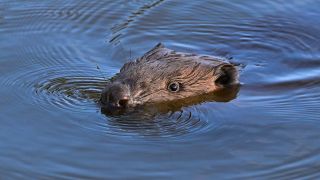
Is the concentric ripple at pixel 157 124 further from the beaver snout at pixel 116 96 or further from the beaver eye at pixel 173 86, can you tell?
the beaver eye at pixel 173 86

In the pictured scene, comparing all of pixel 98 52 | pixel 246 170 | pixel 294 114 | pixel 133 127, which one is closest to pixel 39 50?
pixel 98 52

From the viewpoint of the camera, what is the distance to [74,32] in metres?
7.89

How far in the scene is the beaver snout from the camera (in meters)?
5.91

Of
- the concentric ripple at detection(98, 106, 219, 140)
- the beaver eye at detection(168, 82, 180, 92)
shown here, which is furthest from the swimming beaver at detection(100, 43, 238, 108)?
the concentric ripple at detection(98, 106, 219, 140)

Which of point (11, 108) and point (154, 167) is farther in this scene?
point (11, 108)

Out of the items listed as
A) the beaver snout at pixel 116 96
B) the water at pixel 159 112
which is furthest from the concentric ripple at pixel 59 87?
the beaver snout at pixel 116 96

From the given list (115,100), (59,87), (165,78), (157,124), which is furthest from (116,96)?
(59,87)

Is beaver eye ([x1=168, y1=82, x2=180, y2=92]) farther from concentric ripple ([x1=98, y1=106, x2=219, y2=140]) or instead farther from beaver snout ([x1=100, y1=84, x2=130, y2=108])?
beaver snout ([x1=100, y1=84, x2=130, y2=108])

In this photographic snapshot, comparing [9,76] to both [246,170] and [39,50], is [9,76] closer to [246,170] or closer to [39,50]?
[39,50]

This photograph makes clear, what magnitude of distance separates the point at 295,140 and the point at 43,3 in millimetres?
3857

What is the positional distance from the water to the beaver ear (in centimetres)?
13

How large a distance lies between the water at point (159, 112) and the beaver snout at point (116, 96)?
106mm

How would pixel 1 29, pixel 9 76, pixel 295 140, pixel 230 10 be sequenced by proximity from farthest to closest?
pixel 230 10, pixel 1 29, pixel 9 76, pixel 295 140

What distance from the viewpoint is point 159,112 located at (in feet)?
20.1
